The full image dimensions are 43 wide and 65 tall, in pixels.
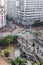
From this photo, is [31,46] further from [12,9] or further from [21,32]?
[12,9]

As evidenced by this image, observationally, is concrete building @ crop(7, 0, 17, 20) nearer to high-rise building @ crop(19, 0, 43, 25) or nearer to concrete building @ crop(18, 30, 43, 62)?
high-rise building @ crop(19, 0, 43, 25)

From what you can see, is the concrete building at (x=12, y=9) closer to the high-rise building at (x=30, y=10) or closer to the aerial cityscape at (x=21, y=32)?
the aerial cityscape at (x=21, y=32)

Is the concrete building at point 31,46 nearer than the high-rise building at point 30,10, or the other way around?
the concrete building at point 31,46

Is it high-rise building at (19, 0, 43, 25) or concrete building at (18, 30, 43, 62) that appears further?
high-rise building at (19, 0, 43, 25)

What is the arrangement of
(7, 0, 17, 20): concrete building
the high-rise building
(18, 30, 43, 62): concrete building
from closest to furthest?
(18, 30, 43, 62): concrete building
the high-rise building
(7, 0, 17, 20): concrete building

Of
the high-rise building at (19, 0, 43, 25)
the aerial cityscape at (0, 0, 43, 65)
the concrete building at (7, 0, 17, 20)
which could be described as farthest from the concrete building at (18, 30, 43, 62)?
the concrete building at (7, 0, 17, 20)

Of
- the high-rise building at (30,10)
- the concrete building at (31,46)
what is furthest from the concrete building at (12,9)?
the concrete building at (31,46)

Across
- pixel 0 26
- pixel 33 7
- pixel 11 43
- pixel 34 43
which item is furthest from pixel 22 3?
pixel 34 43
